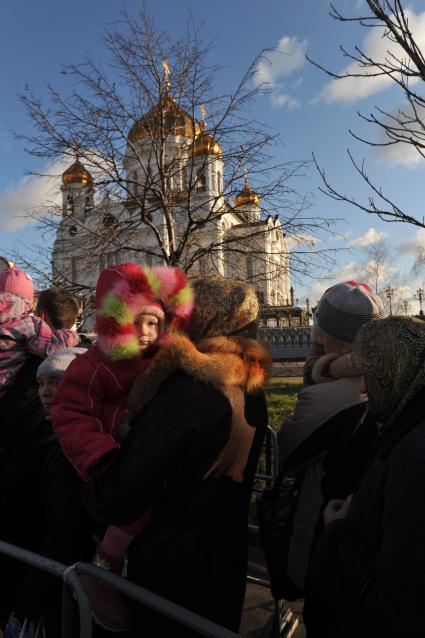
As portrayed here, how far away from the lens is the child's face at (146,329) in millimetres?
1933

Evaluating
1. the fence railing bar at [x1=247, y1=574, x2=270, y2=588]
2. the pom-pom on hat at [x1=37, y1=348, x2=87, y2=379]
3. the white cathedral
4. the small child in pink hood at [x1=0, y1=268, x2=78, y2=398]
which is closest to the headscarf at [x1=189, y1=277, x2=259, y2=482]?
the pom-pom on hat at [x1=37, y1=348, x2=87, y2=379]

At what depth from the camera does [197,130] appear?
9.39m

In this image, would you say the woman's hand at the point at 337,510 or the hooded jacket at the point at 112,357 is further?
the hooded jacket at the point at 112,357

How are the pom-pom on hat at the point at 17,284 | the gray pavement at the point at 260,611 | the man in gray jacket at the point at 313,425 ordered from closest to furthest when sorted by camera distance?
the man in gray jacket at the point at 313,425
the pom-pom on hat at the point at 17,284
the gray pavement at the point at 260,611

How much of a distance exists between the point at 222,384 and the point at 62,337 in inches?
72.2

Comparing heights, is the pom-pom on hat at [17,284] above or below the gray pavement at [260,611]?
above

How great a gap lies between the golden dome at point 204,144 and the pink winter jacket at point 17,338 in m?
6.68

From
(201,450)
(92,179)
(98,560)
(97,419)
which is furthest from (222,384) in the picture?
(92,179)

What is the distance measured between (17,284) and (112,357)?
150 cm

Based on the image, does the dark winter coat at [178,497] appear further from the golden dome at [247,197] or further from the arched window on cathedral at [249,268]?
the arched window on cathedral at [249,268]

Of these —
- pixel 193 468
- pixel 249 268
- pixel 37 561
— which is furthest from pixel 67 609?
pixel 249 268

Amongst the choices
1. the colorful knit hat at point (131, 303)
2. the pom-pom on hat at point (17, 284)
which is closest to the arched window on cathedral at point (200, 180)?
the pom-pom on hat at point (17, 284)

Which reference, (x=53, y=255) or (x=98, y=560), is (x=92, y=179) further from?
(x=98, y=560)

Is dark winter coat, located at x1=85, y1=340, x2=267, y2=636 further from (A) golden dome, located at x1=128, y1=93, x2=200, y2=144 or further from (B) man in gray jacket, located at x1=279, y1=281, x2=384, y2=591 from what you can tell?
(A) golden dome, located at x1=128, y1=93, x2=200, y2=144
